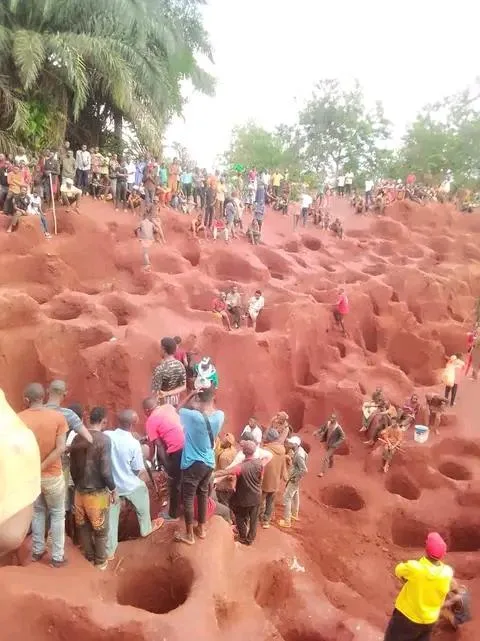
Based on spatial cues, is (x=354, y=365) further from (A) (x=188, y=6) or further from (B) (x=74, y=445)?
(A) (x=188, y=6)

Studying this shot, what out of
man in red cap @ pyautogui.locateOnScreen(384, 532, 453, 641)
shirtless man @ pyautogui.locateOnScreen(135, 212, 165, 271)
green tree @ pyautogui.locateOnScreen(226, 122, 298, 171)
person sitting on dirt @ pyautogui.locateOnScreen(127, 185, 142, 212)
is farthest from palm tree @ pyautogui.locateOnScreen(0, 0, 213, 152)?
green tree @ pyautogui.locateOnScreen(226, 122, 298, 171)

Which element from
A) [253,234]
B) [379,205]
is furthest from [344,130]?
[253,234]

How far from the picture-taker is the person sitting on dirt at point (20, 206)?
1194 centimetres

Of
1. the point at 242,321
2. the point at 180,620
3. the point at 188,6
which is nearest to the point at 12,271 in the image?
the point at 242,321

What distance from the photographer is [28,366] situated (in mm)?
9938

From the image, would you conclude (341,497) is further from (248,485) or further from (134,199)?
(134,199)

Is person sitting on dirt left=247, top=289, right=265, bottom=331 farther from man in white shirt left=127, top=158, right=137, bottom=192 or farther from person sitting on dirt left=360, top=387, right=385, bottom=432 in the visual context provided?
man in white shirt left=127, top=158, right=137, bottom=192

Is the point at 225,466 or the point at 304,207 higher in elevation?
the point at 304,207

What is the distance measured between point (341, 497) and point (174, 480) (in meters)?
5.98

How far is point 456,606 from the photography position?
6.71 metres

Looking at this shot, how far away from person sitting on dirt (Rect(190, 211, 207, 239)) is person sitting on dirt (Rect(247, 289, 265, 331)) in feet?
10.00

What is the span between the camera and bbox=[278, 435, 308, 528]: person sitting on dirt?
827cm

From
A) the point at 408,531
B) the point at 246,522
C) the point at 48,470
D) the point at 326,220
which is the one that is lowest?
the point at 408,531

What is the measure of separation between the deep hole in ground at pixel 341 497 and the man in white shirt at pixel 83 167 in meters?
9.89
